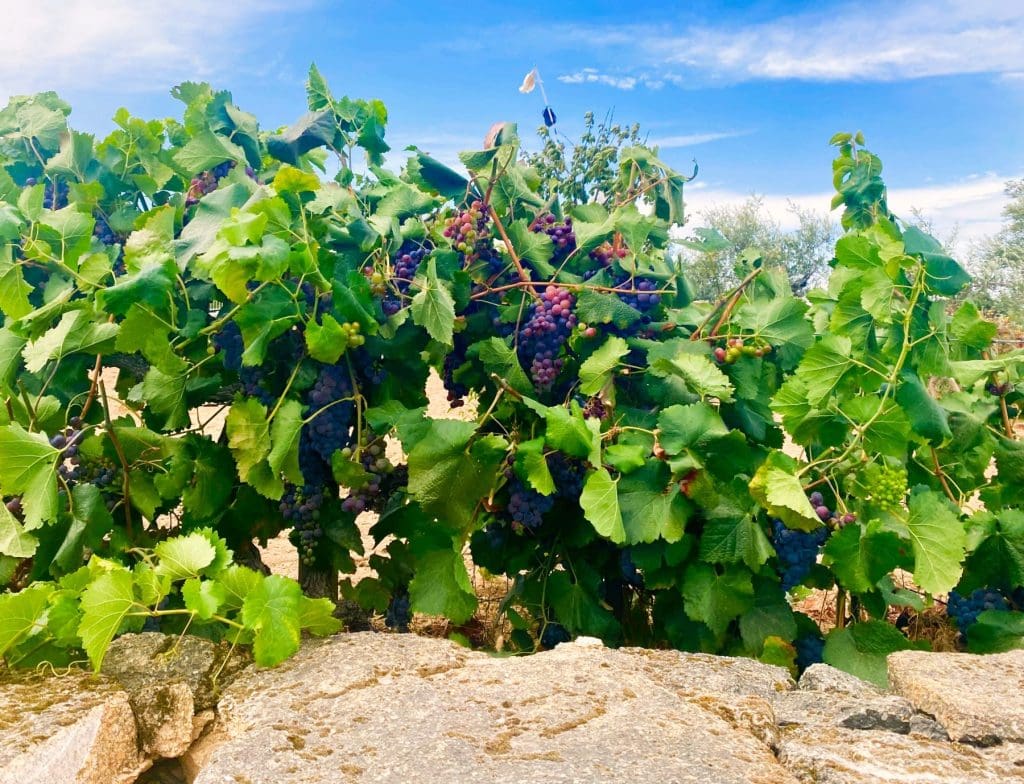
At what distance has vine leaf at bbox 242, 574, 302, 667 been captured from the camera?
1.55m

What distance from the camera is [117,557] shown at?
2.27 m

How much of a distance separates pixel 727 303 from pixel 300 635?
1.42 m

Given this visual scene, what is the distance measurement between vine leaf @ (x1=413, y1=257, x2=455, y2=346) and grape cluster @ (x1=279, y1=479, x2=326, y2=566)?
560 mm

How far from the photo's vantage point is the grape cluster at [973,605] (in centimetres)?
277

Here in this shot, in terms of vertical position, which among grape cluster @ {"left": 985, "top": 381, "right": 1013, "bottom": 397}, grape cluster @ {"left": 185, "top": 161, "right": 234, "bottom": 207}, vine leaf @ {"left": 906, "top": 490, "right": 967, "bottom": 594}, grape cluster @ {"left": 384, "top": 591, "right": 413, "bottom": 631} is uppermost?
grape cluster @ {"left": 185, "top": 161, "right": 234, "bottom": 207}

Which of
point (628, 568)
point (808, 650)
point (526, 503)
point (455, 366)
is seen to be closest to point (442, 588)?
point (526, 503)

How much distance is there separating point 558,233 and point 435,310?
0.53m

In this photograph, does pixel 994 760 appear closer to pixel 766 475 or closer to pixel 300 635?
pixel 766 475

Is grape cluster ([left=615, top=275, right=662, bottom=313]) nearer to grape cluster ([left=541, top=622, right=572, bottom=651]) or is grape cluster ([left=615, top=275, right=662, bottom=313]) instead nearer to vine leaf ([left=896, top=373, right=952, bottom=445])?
vine leaf ([left=896, top=373, right=952, bottom=445])

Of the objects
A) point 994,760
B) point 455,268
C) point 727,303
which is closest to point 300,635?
point 455,268

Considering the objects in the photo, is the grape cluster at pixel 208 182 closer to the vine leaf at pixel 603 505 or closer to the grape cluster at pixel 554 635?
the vine leaf at pixel 603 505

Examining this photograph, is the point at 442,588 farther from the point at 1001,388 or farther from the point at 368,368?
the point at 1001,388

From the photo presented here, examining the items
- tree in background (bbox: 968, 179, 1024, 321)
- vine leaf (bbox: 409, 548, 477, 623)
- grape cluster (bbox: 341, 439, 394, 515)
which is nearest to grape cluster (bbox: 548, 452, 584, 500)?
vine leaf (bbox: 409, 548, 477, 623)

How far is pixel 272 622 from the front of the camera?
1.57 meters
